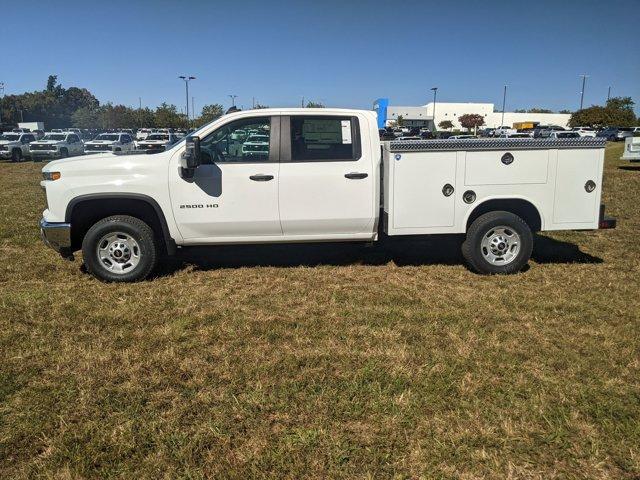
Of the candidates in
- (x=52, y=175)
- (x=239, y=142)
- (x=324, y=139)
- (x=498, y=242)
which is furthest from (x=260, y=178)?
(x=498, y=242)

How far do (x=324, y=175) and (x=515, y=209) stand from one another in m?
2.31

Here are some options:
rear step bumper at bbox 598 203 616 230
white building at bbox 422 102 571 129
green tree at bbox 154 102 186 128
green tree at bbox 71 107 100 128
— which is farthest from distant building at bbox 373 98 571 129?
rear step bumper at bbox 598 203 616 230

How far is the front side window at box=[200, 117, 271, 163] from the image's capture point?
5.79 metres

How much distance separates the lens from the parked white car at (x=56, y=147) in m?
27.3

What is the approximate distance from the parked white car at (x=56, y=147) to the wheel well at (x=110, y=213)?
24.6 metres

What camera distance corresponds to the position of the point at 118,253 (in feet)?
19.3

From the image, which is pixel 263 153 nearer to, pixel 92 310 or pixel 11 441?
pixel 92 310

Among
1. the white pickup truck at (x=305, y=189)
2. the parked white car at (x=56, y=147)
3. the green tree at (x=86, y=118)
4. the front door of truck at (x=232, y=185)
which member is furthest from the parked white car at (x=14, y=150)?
the green tree at (x=86, y=118)

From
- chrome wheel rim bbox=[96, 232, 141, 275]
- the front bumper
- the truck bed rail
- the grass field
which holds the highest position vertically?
the truck bed rail

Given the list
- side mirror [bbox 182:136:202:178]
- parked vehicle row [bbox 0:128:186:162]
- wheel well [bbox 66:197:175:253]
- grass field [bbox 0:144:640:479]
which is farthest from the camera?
parked vehicle row [bbox 0:128:186:162]

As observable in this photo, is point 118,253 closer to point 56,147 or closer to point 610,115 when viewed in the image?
point 56,147

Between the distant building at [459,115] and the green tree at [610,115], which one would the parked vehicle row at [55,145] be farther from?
the distant building at [459,115]

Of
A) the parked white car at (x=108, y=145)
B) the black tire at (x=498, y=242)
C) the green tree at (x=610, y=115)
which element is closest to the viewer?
the black tire at (x=498, y=242)

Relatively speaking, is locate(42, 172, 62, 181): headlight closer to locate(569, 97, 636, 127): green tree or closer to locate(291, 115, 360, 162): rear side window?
locate(291, 115, 360, 162): rear side window
